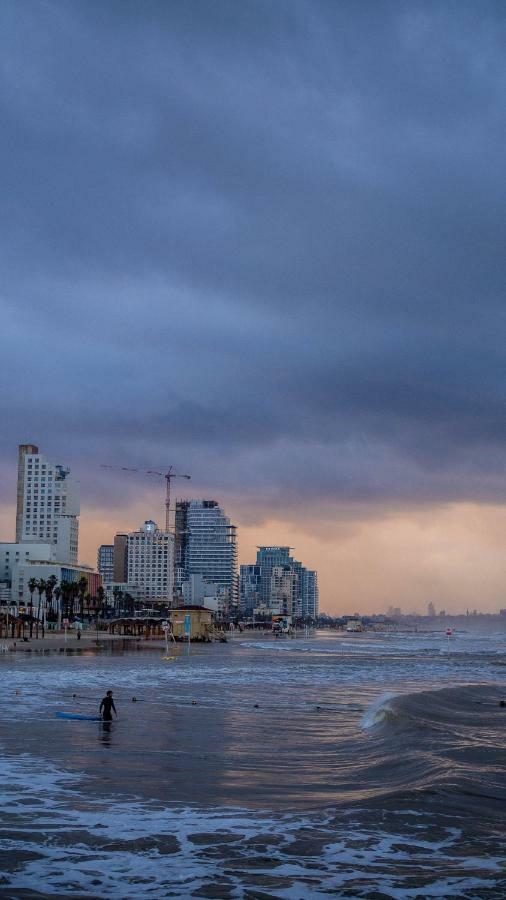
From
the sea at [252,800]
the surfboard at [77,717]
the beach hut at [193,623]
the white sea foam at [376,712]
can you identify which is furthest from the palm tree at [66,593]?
the surfboard at [77,717]

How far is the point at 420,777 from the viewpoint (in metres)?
21.1

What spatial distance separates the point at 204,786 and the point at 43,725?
12334 millimetres

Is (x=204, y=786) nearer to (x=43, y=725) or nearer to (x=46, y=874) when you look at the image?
(x=46, y=874)

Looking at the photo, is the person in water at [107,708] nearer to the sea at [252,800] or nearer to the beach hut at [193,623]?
the sea at [252,800]

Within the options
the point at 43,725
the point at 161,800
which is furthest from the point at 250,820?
the point at 43,725

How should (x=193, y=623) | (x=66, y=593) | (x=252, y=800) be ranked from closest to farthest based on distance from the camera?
(x=252, y=800)
(x=193, y=623)
(x=66, y=593)

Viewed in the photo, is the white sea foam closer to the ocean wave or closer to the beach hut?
the ocean wave

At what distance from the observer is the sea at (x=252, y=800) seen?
1262 cm

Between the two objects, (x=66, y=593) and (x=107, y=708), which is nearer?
(x=107, y=708)

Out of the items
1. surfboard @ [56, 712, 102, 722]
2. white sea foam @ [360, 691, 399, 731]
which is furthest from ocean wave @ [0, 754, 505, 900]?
white sea foam @ [360, 691, 399, 731]

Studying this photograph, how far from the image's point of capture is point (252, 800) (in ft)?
58.6

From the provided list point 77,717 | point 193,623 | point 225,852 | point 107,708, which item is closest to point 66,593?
point 193,623

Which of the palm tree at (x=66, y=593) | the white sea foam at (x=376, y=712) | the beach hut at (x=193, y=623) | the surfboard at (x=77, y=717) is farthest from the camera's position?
the palm tree at (x=66, y=593)

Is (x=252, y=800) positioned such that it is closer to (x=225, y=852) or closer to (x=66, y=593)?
(x=225, y=852)
